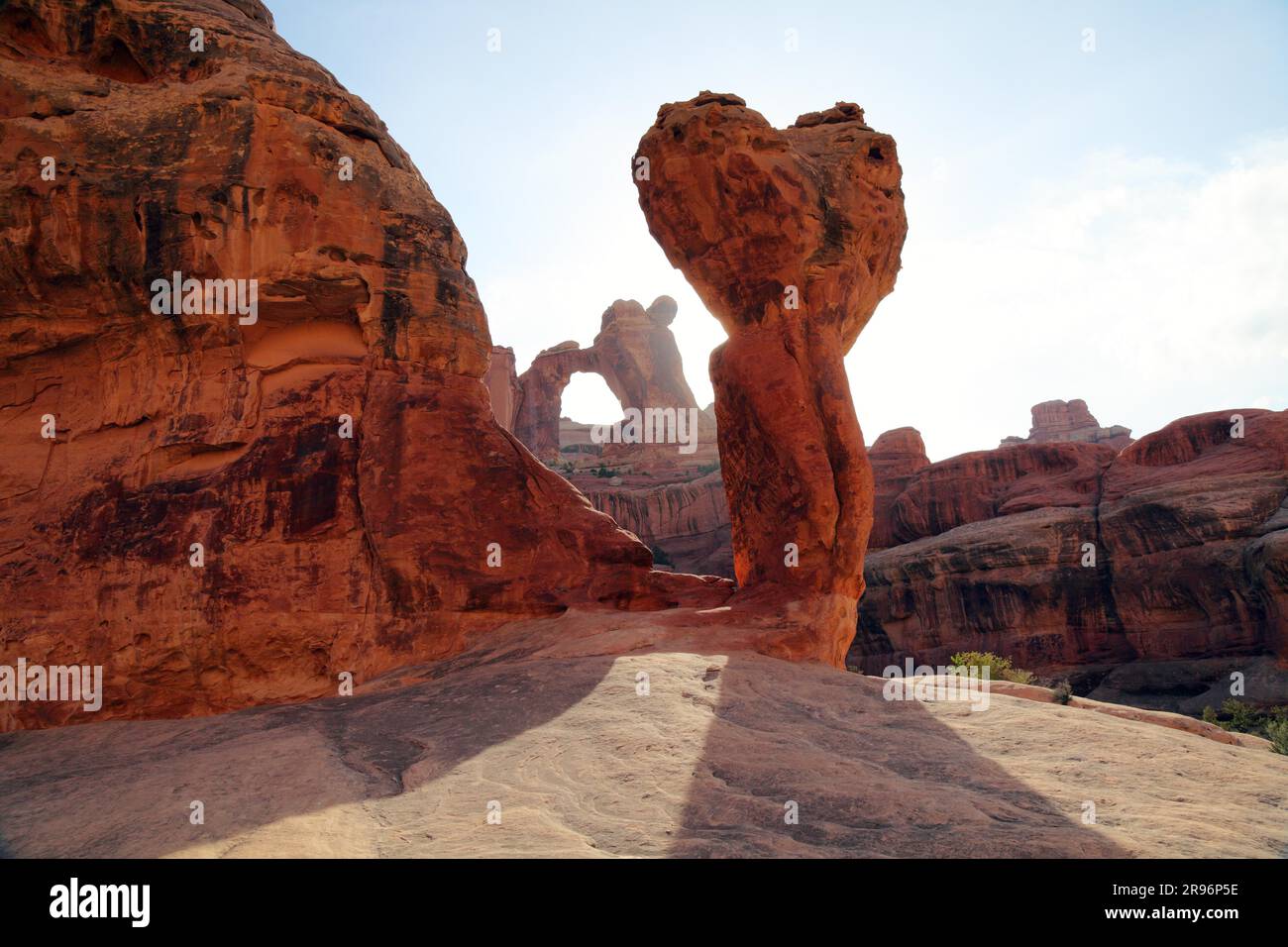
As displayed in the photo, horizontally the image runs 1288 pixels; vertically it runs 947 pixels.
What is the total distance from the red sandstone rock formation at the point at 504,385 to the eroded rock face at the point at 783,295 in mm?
33279

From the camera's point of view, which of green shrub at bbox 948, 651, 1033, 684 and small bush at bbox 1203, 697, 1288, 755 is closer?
small bush at bbox 1203, 697, 1288, 755

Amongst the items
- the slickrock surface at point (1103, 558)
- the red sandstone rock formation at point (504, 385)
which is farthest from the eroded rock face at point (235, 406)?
the red sandstone rock formation at point (504, 385)

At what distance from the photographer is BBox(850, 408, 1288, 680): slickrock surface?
2628 centimetres

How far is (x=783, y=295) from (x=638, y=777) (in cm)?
941

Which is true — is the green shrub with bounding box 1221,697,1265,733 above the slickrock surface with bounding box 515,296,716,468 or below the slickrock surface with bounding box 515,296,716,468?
below

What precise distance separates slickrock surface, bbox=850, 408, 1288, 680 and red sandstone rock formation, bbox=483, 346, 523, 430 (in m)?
24.4

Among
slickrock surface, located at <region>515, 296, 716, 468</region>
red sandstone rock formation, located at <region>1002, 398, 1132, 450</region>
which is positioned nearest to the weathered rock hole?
slickrock surface, located at <region>515, 296, 716, 468</region>

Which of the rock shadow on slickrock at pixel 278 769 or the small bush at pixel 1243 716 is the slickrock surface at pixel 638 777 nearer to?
the rock shadow on slickrock at pixel 278 769

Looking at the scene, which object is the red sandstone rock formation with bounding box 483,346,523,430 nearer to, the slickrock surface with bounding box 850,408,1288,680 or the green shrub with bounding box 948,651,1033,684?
the slickrock surface with bounding box 850,408,1288,680

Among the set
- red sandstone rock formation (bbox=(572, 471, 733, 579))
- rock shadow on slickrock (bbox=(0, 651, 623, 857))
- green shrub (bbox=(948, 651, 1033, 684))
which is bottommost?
green shrub (bbox=(948, 651, 1033, 684))

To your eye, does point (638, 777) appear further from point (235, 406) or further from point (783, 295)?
point (783, 295)

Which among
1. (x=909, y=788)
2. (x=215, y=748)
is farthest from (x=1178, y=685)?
(x=215, y=748)

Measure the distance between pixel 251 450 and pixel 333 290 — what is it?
2.28m

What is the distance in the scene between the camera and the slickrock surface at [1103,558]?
2628cm
